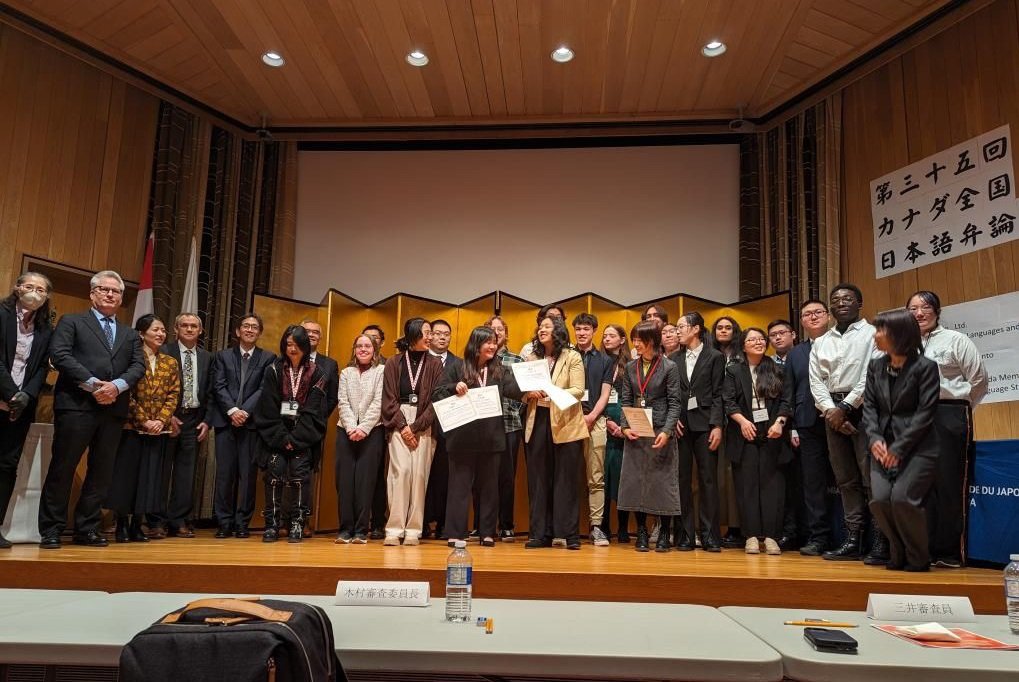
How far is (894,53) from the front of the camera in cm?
613

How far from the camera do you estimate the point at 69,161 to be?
6355 millimetres

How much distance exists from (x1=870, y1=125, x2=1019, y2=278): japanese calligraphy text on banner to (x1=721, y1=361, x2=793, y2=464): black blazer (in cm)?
210

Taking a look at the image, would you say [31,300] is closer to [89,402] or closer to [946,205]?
[89,402]

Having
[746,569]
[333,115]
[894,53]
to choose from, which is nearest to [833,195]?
[894,53]

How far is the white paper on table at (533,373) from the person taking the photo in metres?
4.55

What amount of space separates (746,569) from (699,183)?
16.2 feet

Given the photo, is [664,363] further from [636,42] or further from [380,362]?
[636,42]

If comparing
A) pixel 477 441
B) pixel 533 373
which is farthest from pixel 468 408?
pixel 533 373

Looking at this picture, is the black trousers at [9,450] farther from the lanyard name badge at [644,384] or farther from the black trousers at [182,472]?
the lanyard name badge at [644,384]

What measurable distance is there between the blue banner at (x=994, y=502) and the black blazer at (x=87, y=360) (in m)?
4.90

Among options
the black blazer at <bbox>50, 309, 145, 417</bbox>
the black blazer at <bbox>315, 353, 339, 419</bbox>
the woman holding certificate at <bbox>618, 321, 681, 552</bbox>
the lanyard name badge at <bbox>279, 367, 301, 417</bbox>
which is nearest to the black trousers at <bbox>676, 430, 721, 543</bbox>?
the woman holding certificate at <bbox>618, 321, 681, 552</bbox>

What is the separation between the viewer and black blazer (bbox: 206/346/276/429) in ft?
17.4

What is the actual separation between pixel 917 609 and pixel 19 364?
176 inches

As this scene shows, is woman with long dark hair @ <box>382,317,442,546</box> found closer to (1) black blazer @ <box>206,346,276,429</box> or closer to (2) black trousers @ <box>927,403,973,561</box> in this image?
(1) black blazer @ <box>206,346,276,429</box>
